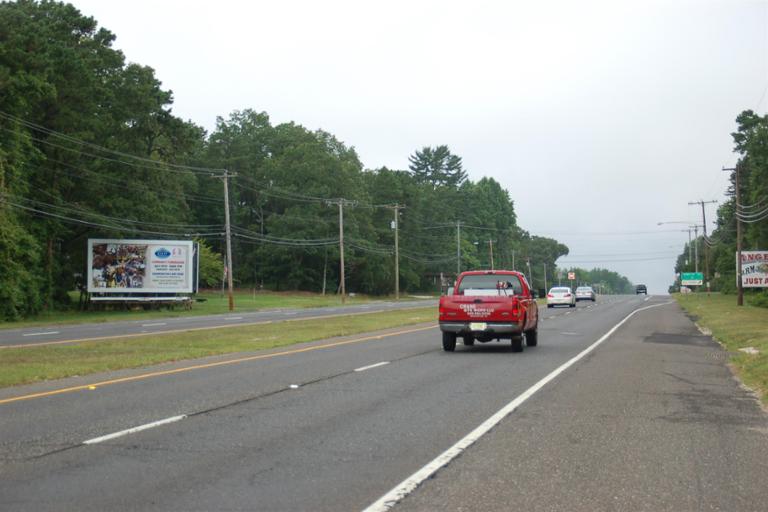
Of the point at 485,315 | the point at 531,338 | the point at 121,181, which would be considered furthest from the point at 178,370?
the point at 121,181

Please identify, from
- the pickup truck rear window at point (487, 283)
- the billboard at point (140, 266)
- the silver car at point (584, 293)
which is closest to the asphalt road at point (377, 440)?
the pickup truck rear window at point (487, 283)

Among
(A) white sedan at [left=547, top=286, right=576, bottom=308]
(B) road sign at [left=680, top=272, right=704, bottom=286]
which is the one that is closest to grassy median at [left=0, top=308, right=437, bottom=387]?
(A) white sedan at [left=547, top=286, right=576, bottom=308]

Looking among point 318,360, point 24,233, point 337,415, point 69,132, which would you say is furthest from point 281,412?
point 69,132

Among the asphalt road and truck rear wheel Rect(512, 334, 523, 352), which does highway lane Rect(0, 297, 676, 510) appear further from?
truck rear wheel Rect(512, 334, 523, 352)

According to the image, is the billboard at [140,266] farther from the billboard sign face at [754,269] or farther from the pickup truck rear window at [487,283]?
the billboard sign face at [754,269]

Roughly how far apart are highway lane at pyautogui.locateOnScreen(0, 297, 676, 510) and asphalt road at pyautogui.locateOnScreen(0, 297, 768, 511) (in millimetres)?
27

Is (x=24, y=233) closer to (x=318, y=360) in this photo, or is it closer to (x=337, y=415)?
(x=318, y=360)

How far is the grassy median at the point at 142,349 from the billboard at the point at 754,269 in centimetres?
3681

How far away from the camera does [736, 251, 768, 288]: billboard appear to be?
2221 inches

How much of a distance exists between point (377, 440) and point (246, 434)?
56.4 inches

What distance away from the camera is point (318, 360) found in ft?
57.0

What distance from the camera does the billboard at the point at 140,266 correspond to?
174 feet

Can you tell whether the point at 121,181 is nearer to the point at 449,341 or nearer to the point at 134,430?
the point at 449,341

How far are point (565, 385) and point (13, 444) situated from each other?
829 centimetres
